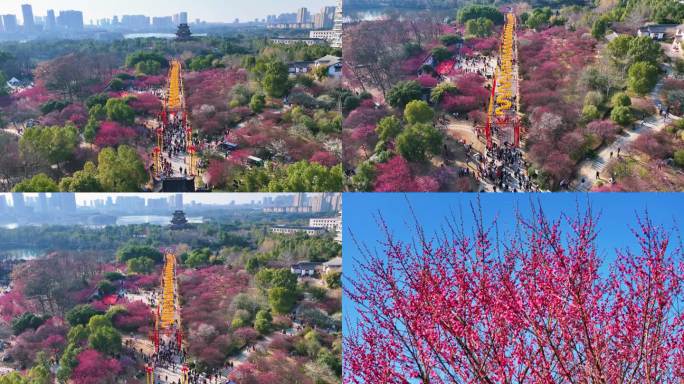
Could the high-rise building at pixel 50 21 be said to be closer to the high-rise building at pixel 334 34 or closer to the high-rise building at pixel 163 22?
the high-rise building at pixel 163 22

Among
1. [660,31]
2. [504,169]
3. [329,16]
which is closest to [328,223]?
[504,169]

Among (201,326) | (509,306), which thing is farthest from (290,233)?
(509,306)

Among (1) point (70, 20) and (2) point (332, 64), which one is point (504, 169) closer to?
(2) point (332, 64)

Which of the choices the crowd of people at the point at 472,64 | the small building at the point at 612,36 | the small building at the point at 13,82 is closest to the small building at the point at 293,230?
the crowd of people at the point at 472,64

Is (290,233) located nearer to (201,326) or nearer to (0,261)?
(201,326)

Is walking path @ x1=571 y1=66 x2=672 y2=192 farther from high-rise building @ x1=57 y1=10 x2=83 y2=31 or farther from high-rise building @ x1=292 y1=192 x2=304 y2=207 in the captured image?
high-rise building @ x1=57 y1=10 x2=83 y2=31
